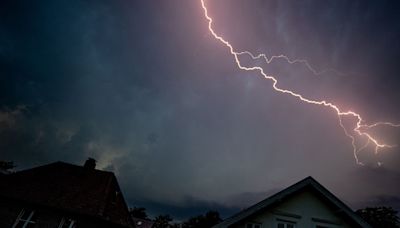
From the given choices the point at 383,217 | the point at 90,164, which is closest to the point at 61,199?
the point at 90,164

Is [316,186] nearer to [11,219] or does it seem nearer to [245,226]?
[245,226]

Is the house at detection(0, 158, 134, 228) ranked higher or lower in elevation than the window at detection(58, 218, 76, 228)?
higher

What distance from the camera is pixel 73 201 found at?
69.8 feet

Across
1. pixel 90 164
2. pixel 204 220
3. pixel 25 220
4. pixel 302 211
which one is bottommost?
Result: pixel 25 220

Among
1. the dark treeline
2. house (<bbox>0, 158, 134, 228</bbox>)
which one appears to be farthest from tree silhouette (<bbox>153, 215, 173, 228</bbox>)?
house (<bbox>0, 158, 134, 228</bbox>)

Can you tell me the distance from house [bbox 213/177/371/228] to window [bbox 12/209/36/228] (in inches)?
702

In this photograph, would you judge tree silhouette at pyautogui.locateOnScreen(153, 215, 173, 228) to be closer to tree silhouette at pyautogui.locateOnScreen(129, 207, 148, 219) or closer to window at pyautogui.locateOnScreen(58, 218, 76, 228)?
tree silhouette at pyautogui.locateOnScreen(129, 207, 148, 219)

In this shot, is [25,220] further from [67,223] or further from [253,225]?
[253,225]

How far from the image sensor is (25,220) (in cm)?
1948

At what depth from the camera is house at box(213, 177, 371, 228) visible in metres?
12.5

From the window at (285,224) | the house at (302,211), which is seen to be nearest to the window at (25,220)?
the house at (302,211)

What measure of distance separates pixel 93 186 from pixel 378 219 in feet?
122

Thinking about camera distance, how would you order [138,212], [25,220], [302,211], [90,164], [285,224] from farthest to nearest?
[138,212] → [90,164] → [25,220] → [302,211] → [285,224]

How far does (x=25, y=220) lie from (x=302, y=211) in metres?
21.7
